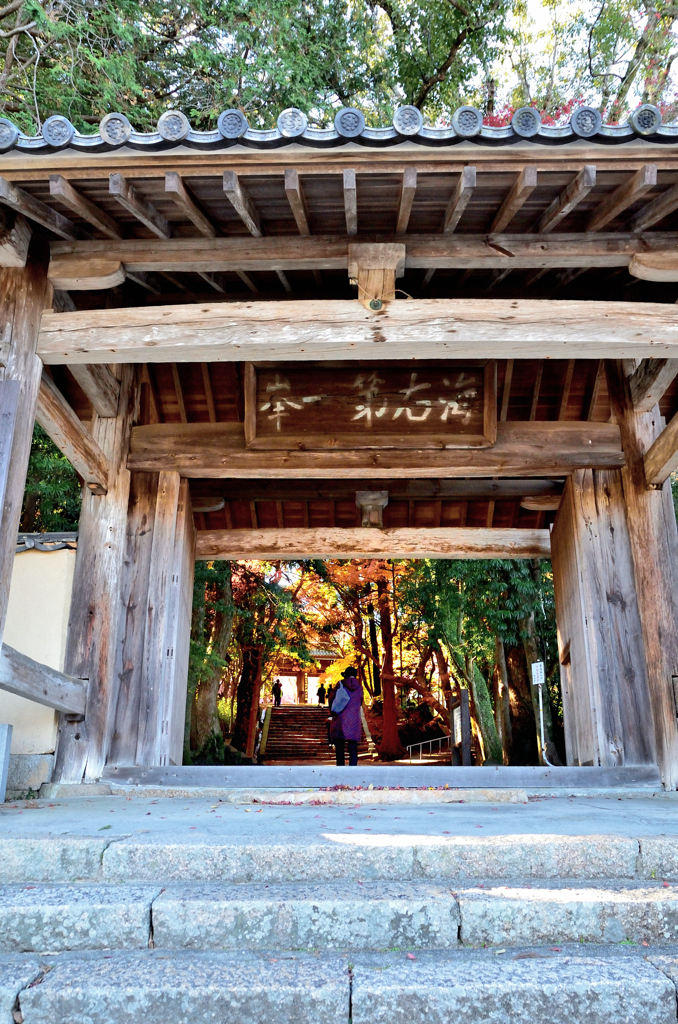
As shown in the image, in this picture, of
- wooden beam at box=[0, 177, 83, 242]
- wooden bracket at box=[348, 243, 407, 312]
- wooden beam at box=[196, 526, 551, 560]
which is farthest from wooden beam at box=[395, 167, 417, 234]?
wooden beam at box=[196, 526, 551, 560]

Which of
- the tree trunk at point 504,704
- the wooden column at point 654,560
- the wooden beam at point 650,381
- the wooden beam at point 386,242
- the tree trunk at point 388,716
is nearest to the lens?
the wooden beam at point 386,242

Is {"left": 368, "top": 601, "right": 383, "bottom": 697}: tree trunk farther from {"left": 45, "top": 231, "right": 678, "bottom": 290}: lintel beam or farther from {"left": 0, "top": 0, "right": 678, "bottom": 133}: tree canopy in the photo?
{"left": 45, "top": 231, "right": 678, "bottom": 290}: lintel beam

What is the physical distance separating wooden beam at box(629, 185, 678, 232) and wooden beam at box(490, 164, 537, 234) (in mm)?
775

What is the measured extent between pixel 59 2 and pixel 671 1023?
1138 cm

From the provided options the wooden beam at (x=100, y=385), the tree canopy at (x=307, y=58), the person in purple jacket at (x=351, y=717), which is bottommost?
the person in purple jacket at (x=351, y=717)

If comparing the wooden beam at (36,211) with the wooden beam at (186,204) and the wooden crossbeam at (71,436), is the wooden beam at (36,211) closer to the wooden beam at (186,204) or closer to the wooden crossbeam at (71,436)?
the wooden beam at (186,204)

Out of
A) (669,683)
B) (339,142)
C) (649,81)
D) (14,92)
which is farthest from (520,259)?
(649,81)

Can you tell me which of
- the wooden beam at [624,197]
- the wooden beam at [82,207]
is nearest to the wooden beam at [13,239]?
the wooden beam at [82,207]

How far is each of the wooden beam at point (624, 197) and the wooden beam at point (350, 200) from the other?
153 centimetres

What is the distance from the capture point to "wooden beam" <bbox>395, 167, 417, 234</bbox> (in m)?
4.19

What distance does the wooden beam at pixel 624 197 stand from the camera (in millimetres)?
4168

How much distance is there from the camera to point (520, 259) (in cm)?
483

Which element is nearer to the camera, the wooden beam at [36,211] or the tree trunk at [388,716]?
the wooden beam at [36,211]

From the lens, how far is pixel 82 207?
4.48 meters
